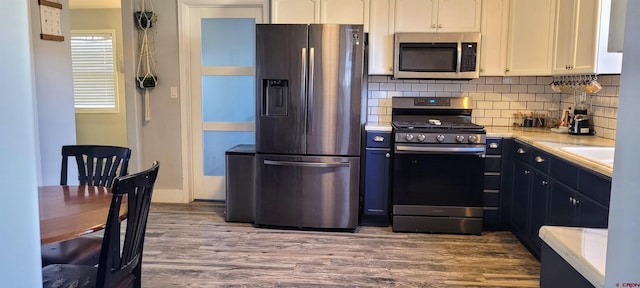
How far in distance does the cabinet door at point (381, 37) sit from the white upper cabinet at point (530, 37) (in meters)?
1.01

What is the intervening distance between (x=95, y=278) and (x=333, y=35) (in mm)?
2508

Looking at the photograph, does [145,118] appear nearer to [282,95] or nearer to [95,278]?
[282,95]

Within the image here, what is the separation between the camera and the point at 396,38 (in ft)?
13.4

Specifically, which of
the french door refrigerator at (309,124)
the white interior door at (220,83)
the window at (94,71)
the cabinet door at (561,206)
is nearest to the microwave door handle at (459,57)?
the french door refrigerator at (309,124)

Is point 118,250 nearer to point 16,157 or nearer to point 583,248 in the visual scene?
point 16,157

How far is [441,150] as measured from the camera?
149 inches

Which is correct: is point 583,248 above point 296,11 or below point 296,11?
below

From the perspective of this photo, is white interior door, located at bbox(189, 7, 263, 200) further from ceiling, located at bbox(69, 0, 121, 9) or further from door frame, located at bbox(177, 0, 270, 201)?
ceiling, located at bbox(69, 0, 121, 9)

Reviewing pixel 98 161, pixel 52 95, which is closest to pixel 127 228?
pixel 98 161

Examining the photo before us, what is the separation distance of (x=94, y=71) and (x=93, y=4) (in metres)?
0.92

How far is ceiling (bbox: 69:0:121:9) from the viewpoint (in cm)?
598

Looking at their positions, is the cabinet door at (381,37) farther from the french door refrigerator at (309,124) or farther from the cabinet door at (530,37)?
the cabinet door at (530,37)

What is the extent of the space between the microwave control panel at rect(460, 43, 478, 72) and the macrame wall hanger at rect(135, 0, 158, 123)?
290 cm

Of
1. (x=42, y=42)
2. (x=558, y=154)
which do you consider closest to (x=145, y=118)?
(x=42, y=42)
